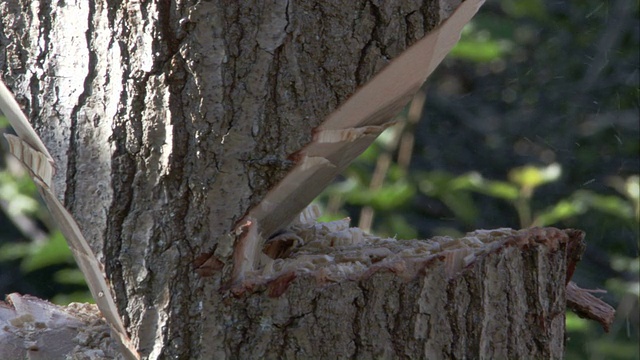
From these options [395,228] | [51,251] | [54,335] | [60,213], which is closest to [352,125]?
[60,213]

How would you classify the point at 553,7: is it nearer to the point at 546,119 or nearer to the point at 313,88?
the point at 546,119

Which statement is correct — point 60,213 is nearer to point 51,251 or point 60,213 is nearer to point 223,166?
point 223,166

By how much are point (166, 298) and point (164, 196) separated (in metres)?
0.14

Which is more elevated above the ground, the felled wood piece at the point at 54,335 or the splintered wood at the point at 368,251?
the splintered wood at the point at 368,251

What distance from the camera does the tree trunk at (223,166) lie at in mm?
1072

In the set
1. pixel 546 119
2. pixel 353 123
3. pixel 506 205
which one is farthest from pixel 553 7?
pixel 353 123

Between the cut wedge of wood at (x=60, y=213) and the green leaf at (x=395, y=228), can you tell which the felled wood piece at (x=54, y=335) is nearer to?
the cut wedge of wood at (x=60, y=213)

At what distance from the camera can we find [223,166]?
1.09 m

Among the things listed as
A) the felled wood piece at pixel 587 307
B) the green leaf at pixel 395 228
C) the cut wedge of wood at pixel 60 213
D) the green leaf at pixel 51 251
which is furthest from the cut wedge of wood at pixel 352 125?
the green leaf at pixel 395 228

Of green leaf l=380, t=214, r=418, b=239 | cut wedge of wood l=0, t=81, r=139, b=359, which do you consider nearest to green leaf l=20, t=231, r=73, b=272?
green leaf l=380, t=214, r=418, b=239

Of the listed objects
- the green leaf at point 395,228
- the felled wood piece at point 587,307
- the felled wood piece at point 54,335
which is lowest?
the felled wood piece at point 54,335

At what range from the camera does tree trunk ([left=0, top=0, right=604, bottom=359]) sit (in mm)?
1072

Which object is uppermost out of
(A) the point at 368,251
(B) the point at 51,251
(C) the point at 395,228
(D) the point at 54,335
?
(C) the point at 395,228

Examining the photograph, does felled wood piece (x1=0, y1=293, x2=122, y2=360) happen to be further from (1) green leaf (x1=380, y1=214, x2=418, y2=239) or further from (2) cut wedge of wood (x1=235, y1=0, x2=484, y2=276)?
(1) green leaf (x1=380, y1=214, x2=418, y2=239)
